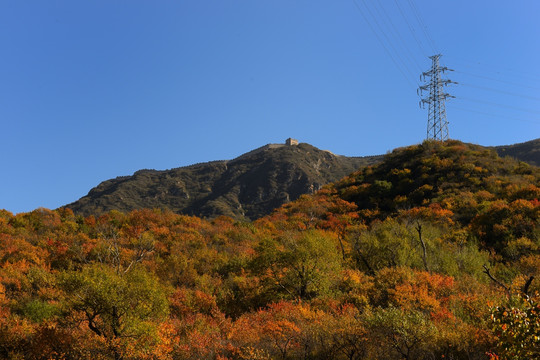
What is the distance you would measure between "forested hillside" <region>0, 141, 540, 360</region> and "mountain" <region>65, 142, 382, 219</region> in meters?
45.6

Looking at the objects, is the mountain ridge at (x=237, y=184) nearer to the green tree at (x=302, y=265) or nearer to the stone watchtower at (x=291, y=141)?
the stone watchtower at (x=291, y=141)

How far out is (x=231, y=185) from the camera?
124438 mm

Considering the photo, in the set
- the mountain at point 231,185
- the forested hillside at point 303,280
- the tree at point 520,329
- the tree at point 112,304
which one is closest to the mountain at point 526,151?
the mountain at point 231,185

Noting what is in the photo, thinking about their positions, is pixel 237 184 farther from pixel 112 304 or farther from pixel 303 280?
pixel 112 304

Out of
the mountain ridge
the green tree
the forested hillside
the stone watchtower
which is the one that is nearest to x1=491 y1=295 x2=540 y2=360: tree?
the forested hillside

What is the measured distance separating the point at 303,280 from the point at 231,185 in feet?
318

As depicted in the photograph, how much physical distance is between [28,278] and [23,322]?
10.7 meters

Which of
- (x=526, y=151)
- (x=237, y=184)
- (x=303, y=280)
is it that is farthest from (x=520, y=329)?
(x=526, y=151)

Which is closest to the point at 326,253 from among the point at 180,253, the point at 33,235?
the point at 180,253

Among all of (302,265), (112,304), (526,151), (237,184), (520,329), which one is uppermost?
(526,151)

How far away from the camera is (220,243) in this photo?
47.7 metres

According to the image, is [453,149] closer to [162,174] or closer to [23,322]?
[23,322]

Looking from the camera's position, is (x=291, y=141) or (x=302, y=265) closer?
(x=302, y=265)

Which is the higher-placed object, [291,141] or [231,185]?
[291,141]
